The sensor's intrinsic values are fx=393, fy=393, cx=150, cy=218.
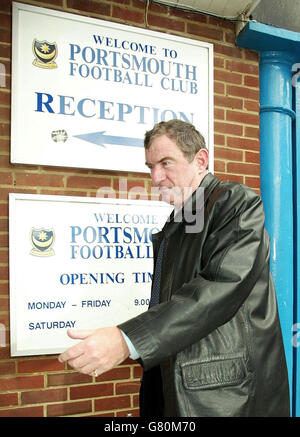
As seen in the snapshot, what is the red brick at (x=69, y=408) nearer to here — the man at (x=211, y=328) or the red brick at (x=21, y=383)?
the red brick at (x=21, y=383)

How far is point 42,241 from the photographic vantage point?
7.24 ft

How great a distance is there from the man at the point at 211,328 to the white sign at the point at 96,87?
0.95 meters

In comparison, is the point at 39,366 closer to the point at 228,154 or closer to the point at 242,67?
the point at 228,154

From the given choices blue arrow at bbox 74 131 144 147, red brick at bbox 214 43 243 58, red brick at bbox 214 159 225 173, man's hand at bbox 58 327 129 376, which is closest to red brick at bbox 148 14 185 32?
red brick at bbox 214 43 243 58

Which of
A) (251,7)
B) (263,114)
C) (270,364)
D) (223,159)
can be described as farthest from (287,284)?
(251,7)

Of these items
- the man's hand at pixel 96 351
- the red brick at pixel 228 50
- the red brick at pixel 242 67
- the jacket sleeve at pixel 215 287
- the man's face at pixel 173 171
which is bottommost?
the man's hand at pixel 96 351

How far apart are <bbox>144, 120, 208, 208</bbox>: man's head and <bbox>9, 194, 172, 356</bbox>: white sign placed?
0.68 meters

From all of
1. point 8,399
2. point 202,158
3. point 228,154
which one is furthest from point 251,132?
point 8,399

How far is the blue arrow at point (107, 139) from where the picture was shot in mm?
2330

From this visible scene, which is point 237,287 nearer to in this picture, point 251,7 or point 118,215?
point 118,215

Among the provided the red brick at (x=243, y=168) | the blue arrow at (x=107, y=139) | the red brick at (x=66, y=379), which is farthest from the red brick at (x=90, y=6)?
the red brick at (x=66, y=379)

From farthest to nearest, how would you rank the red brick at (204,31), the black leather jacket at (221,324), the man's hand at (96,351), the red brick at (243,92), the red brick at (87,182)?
1. the red brick at (243,92)
2. the red brick at (204,31)
3. the red brick at (87,182)
4. the black leather jacket at (221,324)
5. the man's hand at (96,351)

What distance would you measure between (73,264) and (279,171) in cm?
157

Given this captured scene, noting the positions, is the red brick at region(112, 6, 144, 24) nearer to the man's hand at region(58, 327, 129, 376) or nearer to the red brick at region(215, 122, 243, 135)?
the red brick at region(215, 122, 243, 135)
